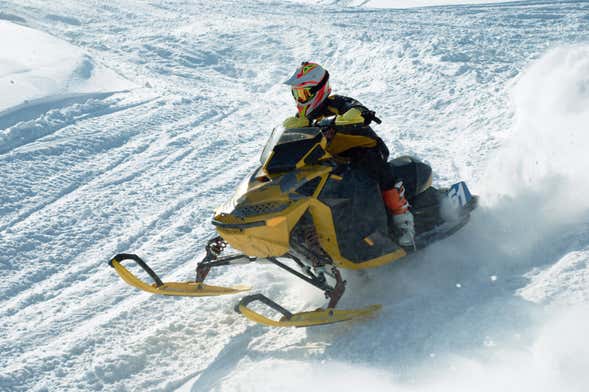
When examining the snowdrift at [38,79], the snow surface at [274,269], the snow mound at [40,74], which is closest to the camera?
the snow surface at [274,269]

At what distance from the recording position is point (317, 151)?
4750mm

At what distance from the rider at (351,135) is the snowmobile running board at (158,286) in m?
1.42

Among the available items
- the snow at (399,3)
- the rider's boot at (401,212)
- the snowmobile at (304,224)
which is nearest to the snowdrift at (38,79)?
the snowmobile at (304,224)

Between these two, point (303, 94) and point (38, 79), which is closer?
point (303, 94)

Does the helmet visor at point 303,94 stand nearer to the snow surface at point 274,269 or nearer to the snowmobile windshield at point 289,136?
the snowmobile windshield at point 289,136

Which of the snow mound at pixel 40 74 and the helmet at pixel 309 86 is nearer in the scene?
the helmet at pixel 309 86

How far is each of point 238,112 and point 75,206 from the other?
12.2ft

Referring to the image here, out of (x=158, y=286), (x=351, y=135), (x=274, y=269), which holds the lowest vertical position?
(x=274, y=269)

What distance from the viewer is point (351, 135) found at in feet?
16.7

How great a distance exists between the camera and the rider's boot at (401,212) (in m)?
5.08

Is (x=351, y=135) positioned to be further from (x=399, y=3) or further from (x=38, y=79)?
(x=399, y=3)

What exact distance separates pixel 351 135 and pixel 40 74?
25.2 ft

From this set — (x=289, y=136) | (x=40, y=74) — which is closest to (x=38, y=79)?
Answer: (x=40, y=74)

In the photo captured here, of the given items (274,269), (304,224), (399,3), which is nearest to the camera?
→ (304,224)
